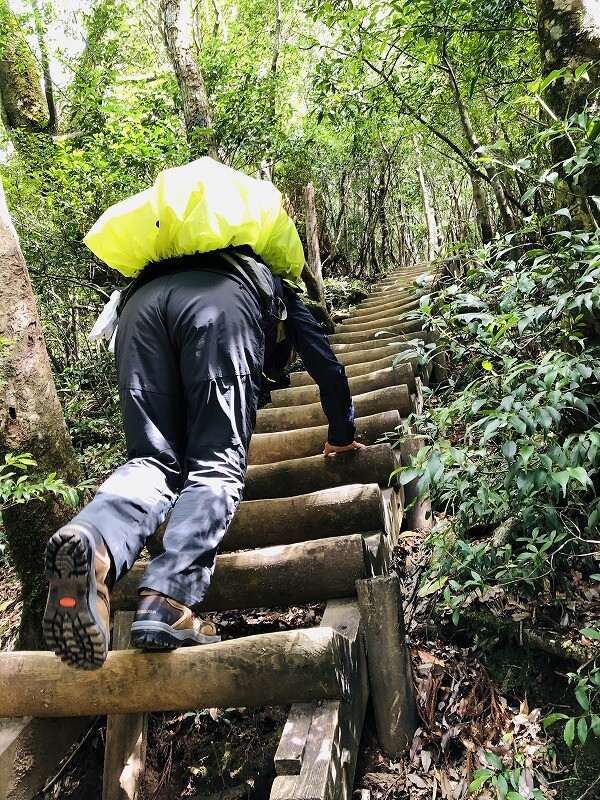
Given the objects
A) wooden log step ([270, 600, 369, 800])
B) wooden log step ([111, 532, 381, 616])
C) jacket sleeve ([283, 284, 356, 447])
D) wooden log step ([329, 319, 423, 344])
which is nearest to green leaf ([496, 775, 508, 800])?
wooden log step ([270, 600, 369, 800])

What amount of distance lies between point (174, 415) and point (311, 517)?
947 mm

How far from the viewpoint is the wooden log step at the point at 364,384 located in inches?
165

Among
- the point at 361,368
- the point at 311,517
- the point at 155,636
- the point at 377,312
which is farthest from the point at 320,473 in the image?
the point at 377,312

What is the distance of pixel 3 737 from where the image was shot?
5.76 ft

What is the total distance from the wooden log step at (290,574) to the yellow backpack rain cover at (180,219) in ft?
4.22

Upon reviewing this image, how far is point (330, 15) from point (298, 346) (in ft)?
14.9

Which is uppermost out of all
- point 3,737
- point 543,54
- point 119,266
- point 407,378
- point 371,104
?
Answer: point 371,104

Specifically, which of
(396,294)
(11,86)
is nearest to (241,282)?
(396,294)

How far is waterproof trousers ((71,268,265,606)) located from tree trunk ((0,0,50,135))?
25.9 ft

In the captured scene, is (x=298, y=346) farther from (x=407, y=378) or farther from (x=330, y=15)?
(x=330, y=15)

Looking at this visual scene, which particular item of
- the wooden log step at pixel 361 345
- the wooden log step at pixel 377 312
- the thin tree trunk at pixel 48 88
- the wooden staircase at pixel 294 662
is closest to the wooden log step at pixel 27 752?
the wooden staircase at pixel 294 662

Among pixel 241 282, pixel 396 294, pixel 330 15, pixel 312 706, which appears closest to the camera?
pixel 312 706

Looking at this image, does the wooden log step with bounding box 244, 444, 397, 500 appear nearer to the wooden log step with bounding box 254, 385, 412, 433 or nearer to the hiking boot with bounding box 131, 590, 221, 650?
the wooden log step with bounding box 254, 385, 412, 433

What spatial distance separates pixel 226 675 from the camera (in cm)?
162
